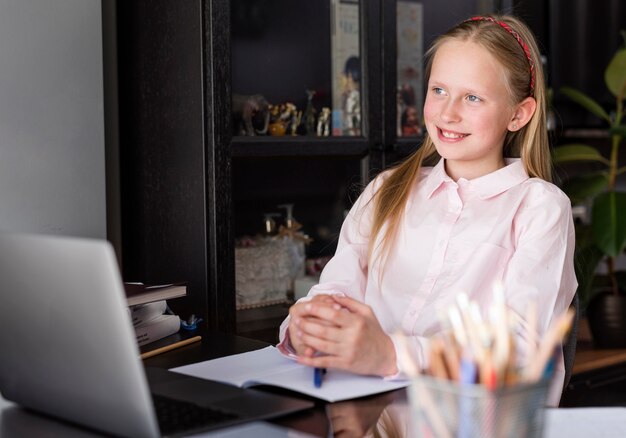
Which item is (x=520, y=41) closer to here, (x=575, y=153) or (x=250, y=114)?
(x=250, y=114)

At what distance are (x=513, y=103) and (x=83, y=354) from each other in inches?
39.0

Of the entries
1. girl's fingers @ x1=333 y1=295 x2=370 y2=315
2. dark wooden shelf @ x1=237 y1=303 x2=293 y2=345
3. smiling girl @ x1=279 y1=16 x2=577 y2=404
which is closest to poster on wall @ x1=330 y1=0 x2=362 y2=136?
dark wooden shelf @ x1=237 y1=303 x2=293 y2=345

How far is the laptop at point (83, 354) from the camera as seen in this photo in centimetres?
91

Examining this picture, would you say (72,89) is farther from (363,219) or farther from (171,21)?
(363,219)

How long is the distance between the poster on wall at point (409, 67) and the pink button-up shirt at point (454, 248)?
0.81 m

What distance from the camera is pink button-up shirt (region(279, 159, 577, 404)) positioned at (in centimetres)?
150

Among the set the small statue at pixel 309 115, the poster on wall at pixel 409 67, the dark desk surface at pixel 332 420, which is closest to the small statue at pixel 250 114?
the small statue at pixel 309 115

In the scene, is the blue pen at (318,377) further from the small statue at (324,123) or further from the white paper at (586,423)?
the small statue at (324,123)

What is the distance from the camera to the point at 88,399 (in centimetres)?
100

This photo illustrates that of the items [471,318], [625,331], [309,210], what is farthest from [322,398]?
[625,331]

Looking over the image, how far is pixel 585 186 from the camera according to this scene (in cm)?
311

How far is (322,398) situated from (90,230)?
102 centimetres

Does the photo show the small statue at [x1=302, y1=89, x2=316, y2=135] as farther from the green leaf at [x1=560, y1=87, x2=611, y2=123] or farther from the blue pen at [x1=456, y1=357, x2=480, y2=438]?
the blue pen at [x1=456, y1=357, x2=480, y2=438]

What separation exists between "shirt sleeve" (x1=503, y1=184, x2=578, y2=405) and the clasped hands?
21 centimetres
